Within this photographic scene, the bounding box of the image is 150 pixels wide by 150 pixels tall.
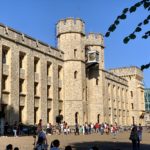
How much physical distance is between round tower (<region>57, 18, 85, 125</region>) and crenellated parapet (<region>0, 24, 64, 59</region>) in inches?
56.1

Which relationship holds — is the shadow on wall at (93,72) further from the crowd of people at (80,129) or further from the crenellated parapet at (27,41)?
the crowd of people at (80,129)

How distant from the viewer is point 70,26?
49.2 metres

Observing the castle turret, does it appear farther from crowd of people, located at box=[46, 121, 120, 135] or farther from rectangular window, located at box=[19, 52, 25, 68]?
rectangular window, located at box=[19, 52, 25, 68]

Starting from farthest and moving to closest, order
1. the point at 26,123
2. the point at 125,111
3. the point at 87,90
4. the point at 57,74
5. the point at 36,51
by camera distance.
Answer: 1. the point at 125,111
2. the point at 87,90
3. the point at 57,74
4. the point at 36,51
5. the point at 26,123

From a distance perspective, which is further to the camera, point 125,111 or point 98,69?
point 125,111

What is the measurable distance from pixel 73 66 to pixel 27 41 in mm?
8695

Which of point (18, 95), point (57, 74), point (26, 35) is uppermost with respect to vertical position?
point (26, 35)

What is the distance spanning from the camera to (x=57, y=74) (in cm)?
4781

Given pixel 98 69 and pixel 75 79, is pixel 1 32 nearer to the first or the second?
pixel 75 79

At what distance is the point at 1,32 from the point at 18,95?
6556 mm

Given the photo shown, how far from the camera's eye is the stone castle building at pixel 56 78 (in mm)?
38725

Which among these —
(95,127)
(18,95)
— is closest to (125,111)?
(95,127)

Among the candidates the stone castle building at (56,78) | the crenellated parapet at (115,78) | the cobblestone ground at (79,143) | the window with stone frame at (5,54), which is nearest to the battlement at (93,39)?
the stone castle building at (56,78)

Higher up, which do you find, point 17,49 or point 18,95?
point 17,49
